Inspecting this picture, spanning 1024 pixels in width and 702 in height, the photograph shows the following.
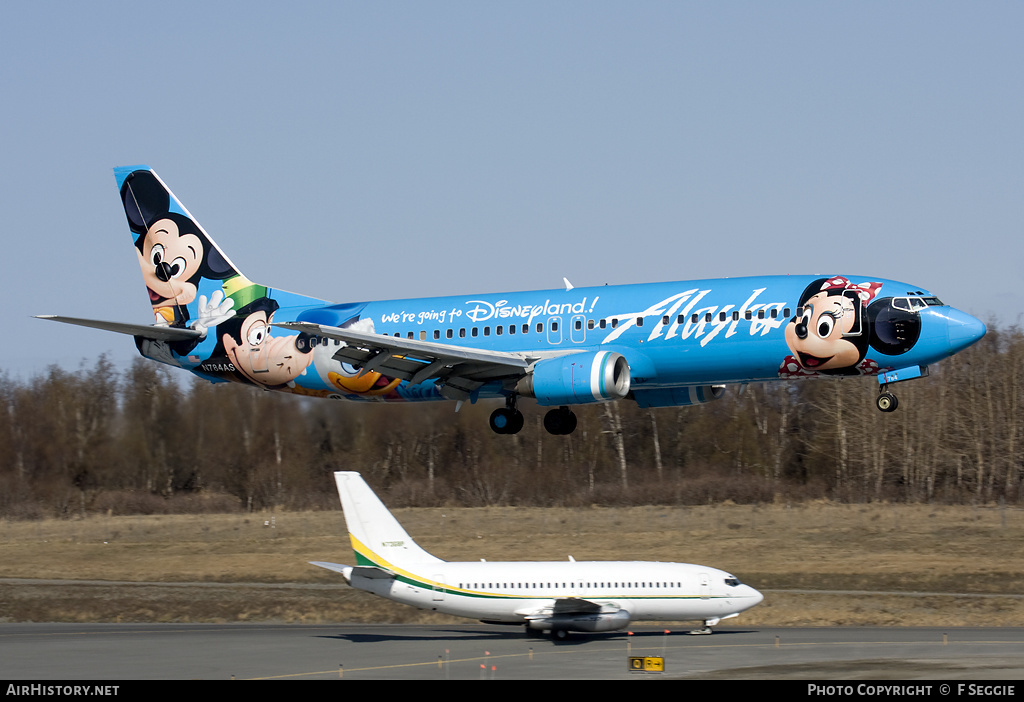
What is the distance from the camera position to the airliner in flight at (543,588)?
4514 centimetres

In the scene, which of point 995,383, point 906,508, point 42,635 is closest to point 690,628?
point 42,635

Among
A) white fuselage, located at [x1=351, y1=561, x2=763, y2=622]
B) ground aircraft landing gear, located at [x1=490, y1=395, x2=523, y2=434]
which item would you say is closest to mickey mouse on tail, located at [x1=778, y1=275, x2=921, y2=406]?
ground aircraft landing gear, located at [x1=490, y1=395, x2=523, y2=434]

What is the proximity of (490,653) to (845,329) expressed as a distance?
53.1 feet

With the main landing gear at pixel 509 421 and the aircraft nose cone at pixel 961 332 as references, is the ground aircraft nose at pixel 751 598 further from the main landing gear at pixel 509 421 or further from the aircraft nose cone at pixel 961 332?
the aircraft nose cone at pixel 961 332

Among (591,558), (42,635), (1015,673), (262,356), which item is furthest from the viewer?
(591,558)

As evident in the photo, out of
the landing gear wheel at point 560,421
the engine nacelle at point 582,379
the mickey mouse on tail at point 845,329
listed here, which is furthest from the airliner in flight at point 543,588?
the mickey mouse on tail at point 845,329

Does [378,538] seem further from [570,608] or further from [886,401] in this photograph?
[886,401]

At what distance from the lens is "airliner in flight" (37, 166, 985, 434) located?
37.9 m

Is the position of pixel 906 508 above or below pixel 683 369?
below

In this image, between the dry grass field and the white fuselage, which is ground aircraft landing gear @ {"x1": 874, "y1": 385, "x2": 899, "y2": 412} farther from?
the dry grass field

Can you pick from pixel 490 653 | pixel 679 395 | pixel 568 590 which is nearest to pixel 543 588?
pixel 568 590

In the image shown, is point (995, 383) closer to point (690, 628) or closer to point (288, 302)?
point (690, 628)

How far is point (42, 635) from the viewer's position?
50219mm
